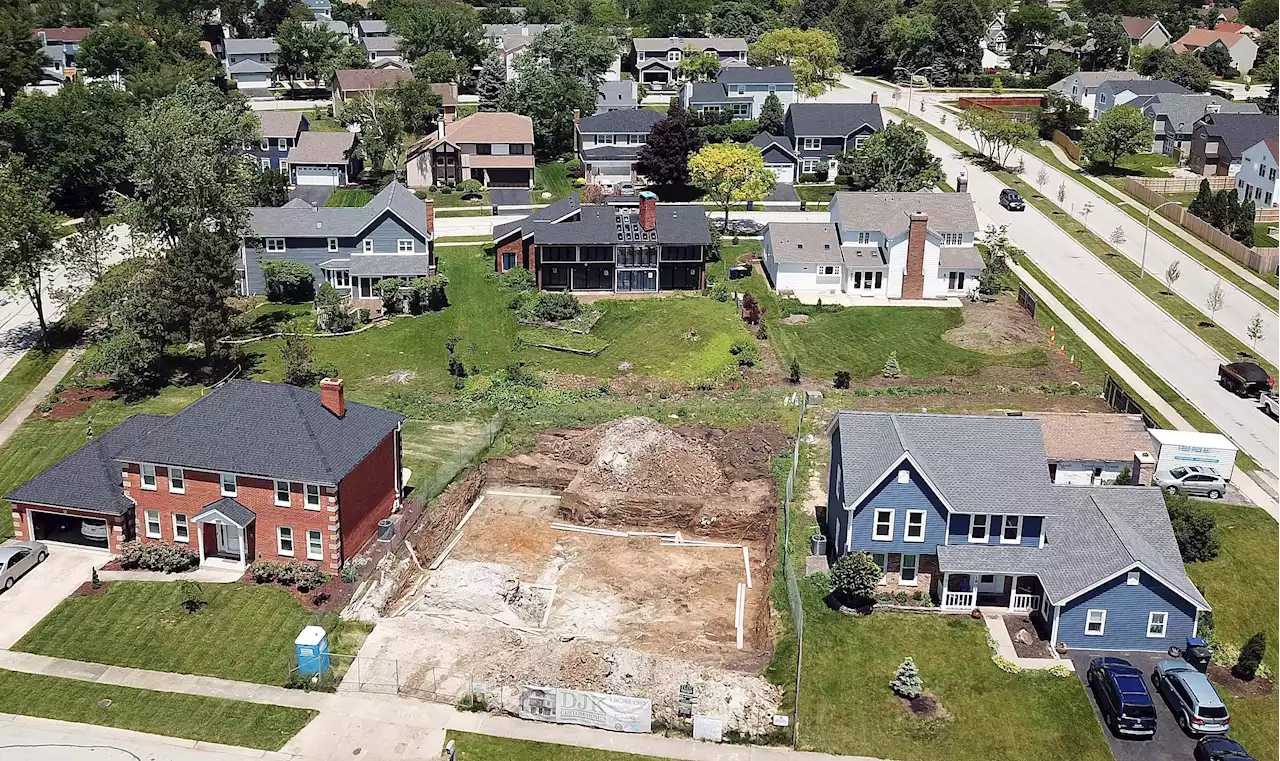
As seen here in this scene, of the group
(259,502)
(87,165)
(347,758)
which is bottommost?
(347,758)

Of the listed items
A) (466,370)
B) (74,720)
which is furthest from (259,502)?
(466,370)

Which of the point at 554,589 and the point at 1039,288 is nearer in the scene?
the point at 554,589

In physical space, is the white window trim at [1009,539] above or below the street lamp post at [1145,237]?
below

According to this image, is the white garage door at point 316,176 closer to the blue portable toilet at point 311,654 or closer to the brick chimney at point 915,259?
the brick chimney at point 915,259

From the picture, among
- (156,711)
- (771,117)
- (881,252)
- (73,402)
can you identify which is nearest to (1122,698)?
(156,711)

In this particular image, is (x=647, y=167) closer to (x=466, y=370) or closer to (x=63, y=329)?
(x=466, y=370)

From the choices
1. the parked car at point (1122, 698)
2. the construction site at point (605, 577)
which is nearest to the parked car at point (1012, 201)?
the construction site at point (605, 577)

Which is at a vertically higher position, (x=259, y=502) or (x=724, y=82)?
(x=724, y=82)
